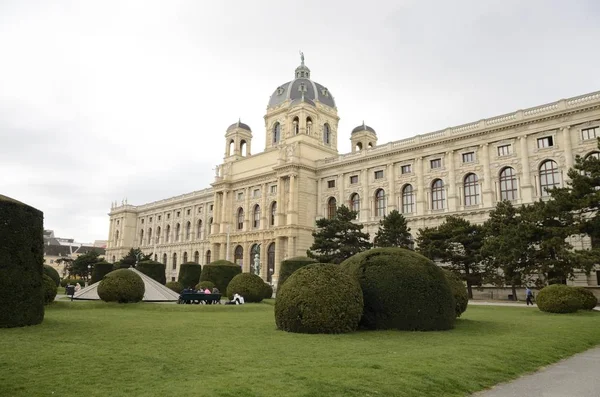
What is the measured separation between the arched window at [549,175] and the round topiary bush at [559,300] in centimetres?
1928

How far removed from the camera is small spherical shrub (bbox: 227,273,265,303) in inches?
1174

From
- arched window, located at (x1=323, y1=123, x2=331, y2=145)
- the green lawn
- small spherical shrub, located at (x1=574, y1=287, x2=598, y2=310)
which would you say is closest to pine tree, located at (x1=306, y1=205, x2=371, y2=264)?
small spherical shrub, located at (x1=574, y1=287, x2=598, y2=310)

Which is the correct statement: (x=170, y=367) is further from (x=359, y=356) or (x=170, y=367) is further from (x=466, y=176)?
(x=466, y=176)

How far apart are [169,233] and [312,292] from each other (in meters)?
79.4

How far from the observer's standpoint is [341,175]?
56750mm

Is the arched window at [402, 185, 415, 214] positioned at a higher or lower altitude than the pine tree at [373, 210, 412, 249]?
higher

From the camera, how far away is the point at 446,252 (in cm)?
3603

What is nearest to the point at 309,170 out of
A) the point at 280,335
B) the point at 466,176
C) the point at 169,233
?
the point at 466,176

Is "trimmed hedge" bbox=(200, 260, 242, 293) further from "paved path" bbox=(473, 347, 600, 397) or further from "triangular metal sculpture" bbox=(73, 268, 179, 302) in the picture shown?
"paved path" bbox=(473, 347, 600, 397)

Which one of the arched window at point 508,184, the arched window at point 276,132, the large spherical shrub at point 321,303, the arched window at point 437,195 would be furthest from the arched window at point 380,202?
the large spherical shrub at point 321,303

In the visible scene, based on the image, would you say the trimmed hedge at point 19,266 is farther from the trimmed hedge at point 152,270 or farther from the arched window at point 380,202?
the arched window at point 380,202

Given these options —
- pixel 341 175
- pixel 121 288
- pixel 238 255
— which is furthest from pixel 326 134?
pixel 121 288

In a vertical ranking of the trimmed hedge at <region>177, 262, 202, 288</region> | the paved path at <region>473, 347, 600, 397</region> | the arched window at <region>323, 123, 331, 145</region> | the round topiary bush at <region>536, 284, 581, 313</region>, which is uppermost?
the arched window at <region>323, 123, 331, 145</region>

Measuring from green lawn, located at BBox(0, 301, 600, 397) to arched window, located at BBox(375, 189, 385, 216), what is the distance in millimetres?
37533
